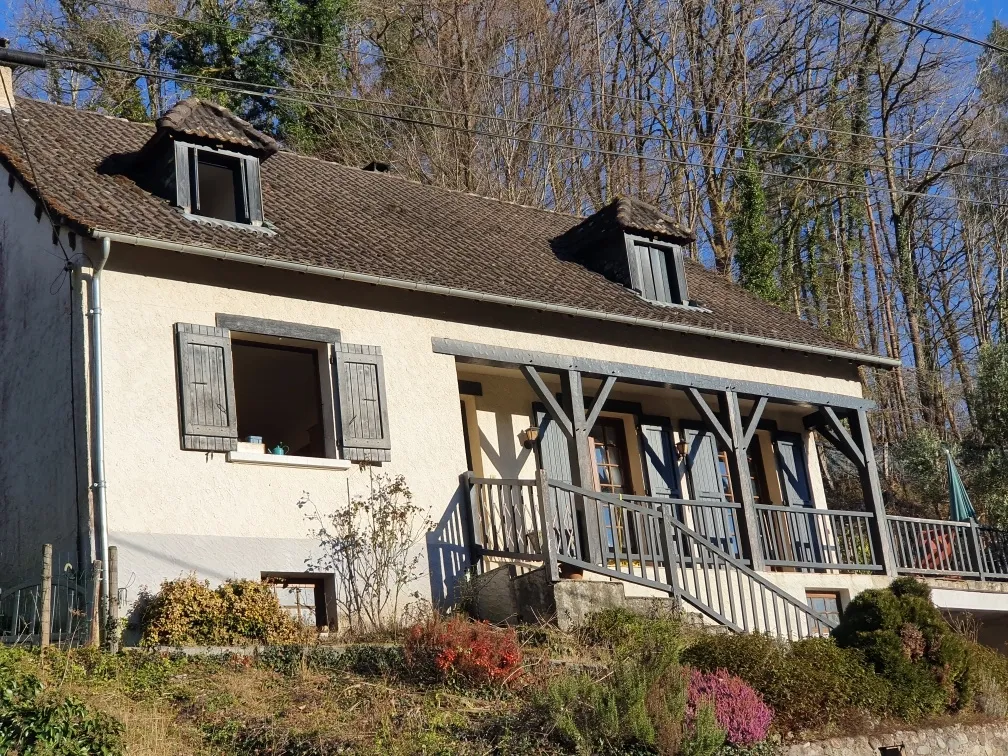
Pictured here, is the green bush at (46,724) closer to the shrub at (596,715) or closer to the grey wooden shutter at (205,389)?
the shrub at (596,715)

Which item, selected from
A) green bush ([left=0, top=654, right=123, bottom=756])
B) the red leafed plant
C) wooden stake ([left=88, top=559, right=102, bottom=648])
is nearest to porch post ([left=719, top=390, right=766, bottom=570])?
the red leafed plant

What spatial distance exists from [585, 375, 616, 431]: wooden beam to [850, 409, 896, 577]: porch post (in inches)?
179

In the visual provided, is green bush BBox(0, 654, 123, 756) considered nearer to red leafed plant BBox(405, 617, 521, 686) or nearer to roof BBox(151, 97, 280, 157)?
red leafed plant BBox(405, 617, 521, 686)

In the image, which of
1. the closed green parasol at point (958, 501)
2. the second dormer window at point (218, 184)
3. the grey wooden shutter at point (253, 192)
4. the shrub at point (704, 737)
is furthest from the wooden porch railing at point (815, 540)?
the second dormer window at point (218, 184)

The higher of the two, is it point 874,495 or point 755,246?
point 755,246

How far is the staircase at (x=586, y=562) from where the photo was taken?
13.1m

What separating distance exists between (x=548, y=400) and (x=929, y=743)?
5566 millimetres

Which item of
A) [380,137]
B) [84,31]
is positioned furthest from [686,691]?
[84,31]

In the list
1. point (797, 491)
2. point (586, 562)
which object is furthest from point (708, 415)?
point (797, 491)

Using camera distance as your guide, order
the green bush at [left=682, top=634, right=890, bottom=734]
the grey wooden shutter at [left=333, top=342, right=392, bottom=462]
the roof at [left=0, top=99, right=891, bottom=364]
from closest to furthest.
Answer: the green bush at [left=682, top=634, right=890, bottom=734], the roof at [left=0, top=99, right=891, bottom=364], the grey wooden shutter at [left=333, top=342, right=392, bottom=462]

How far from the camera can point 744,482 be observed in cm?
1655

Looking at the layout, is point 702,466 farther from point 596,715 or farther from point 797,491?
point 596,715

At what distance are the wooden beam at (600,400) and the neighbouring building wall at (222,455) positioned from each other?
2.46ft

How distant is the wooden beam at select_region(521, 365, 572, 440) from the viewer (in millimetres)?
14914
